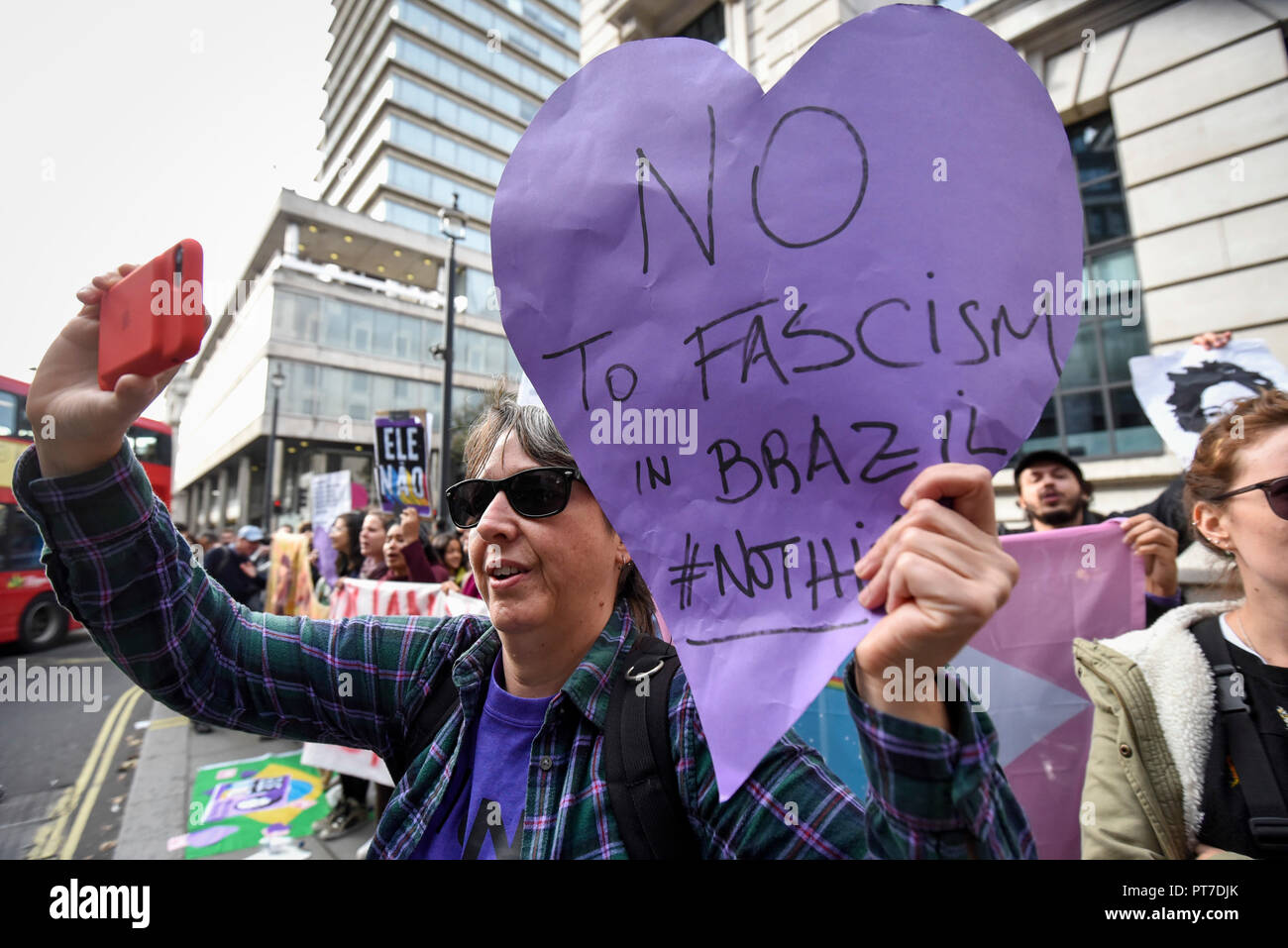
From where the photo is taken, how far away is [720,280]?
82 centimetres

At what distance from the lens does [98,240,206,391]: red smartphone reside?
87 cm

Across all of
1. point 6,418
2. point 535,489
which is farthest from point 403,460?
point 535,489

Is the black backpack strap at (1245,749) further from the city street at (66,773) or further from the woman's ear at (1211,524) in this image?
the city street at (66,773)

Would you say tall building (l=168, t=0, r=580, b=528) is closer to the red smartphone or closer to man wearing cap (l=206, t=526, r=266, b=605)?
man wearing cap (l=206, t=526, r=266, b=605)

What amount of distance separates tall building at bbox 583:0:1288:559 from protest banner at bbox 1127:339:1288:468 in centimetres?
367

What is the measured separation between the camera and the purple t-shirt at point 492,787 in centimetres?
113

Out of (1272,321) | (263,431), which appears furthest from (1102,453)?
(263,431)

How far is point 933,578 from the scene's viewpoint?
0.68 m

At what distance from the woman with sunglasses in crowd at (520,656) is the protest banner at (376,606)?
252cm

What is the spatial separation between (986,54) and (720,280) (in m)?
0.43

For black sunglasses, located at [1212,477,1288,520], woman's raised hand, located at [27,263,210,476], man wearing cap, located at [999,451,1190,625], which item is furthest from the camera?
man wearing cap, located at [999,451,1190,625]

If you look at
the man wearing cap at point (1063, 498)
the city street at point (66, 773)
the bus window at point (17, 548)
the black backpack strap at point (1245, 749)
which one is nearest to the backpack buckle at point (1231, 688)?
the black backpack strap at point (1245, 749)

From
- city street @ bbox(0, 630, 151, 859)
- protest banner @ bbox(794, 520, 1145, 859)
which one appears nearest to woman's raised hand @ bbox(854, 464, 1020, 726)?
protest banner @ bbox(794, 520, 1145, 859)

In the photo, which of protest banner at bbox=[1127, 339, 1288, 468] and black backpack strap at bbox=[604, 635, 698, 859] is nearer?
black backpack strap at bbox=[604, 635, 698, 859]
